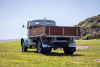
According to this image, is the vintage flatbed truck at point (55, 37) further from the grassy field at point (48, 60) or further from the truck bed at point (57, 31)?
the grassy field at point (48, 60)

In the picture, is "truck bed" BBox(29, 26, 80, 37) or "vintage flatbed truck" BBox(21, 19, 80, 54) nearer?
"truck bed" BBox(29, 26, 80, 37)

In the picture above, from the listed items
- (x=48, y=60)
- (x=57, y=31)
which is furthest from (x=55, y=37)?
(x=48, y=60)

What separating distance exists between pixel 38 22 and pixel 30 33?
5.03 feet

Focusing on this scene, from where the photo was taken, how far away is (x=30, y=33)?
19.0 metres

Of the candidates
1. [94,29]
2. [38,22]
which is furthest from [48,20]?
[94,29]

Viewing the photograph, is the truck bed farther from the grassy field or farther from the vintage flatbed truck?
the grassy field

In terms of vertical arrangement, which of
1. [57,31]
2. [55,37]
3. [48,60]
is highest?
[57,31]

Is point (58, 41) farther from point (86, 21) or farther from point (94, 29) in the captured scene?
point (86, 21)

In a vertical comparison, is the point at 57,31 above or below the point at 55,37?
above

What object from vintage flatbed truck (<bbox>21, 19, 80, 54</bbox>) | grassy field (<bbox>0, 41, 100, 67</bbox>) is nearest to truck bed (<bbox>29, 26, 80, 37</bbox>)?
vintage flatbed truck (<bbox>21, 19, 80, 54</bbox>)

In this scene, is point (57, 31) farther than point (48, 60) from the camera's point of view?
Yes

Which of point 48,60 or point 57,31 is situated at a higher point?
point 57,31

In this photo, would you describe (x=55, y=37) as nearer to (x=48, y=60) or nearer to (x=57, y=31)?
(x=57, y=31)

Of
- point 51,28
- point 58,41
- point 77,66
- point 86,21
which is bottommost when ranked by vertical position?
point 77,66
